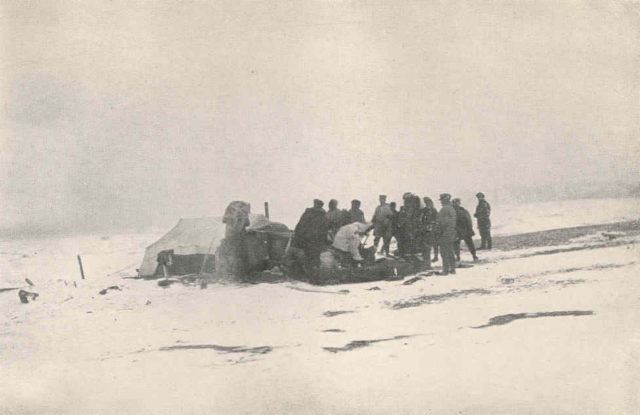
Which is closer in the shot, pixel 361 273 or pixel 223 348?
pixel 223 348

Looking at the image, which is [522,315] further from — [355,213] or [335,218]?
[335,218]

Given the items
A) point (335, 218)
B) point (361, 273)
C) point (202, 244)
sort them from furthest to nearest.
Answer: point (202, 244) → point (335, 218) → point (361, 273)

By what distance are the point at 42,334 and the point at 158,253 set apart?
1.88 meters

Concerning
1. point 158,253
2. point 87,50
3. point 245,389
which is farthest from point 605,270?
point 87,50

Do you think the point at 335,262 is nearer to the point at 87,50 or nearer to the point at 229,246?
the point at 229,246

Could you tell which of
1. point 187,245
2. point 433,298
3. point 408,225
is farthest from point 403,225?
point 187,245

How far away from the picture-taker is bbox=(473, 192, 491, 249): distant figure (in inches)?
273

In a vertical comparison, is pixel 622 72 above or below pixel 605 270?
above

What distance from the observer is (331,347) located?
491 cm

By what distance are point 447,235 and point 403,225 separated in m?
0.83

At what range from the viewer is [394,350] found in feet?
15.9

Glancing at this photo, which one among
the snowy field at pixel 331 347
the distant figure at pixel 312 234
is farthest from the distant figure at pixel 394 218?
the snowy field at pixel 331 347

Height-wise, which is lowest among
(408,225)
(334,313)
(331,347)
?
(331,347)

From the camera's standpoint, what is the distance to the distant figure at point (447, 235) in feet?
21.6
